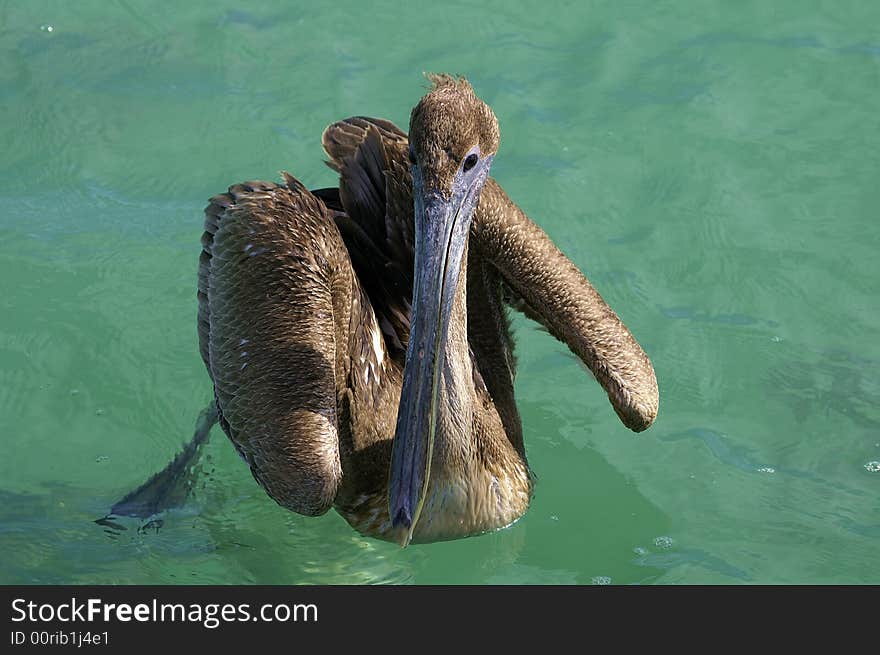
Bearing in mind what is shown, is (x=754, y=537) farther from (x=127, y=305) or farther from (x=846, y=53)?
(x=846, y=53)

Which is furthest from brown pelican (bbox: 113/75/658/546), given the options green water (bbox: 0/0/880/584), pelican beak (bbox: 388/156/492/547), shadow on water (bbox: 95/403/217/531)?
shadow on water (bbox: 95/403/217/531)

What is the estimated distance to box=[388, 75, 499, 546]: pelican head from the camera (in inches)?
191

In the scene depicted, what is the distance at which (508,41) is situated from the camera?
29.5ft

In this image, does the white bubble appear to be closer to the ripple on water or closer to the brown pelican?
the ripple on water

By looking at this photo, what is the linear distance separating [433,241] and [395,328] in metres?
1.33

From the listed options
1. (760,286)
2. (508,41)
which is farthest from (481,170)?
(508,41)

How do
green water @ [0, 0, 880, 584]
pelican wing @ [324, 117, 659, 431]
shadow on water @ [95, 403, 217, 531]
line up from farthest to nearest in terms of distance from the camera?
shadow on water @ [95, 403, 217, 531]
green water @ [0, 0, 880, 584]
pelican wing @ [324, 117, 659, 431]

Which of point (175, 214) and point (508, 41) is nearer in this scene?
point (175, 214)

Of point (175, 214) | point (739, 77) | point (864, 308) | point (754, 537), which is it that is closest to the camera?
point (754, 537)

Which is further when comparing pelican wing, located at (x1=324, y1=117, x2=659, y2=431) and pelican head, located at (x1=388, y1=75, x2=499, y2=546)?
pelican wing, located at (x1=324, y1=117, x2=659, y2=431)

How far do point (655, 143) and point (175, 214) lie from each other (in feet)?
9.59

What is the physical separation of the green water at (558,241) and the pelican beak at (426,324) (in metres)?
0.95

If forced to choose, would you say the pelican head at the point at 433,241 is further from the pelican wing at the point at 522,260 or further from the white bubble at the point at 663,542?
the white bubble at the point at 663,542
